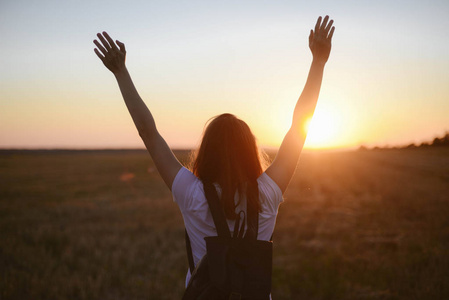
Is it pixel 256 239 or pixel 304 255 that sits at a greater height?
pixel 256 239

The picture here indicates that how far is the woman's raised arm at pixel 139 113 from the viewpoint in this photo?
153 centimetres

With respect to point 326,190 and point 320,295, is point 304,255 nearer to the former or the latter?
point 320,295

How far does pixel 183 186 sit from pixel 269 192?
386mm

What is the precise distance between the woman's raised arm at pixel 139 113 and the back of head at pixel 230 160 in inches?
5.3

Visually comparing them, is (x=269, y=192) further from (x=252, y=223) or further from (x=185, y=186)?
(x=185, y=186)

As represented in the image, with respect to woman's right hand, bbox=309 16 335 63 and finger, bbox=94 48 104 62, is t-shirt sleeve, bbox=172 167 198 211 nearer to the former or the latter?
finger, bbox=94 48 104 62

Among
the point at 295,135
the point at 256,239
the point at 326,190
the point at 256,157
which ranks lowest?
the point at 326,190

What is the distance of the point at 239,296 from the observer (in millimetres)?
1347

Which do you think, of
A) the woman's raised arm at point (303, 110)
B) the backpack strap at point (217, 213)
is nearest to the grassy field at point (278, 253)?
the woman's raised arm at point (303, 110)

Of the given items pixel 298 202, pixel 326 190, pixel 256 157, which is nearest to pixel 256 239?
pixel 256 157

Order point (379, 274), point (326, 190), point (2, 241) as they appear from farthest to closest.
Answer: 1. point (326, 190)
2. point (2, 241)
3. point (379, 274)

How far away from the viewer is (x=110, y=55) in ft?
5.58

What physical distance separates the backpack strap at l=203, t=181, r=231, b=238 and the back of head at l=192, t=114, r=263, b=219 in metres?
0.04

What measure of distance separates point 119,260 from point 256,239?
6.98 m
